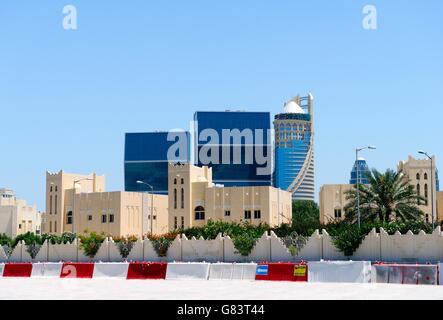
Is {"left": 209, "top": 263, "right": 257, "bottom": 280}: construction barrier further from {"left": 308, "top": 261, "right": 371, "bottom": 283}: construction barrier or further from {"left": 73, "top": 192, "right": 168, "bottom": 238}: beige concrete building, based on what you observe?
{"left": 73, "top": 192, "right": 168, "bottom": 238}: beige concrete building

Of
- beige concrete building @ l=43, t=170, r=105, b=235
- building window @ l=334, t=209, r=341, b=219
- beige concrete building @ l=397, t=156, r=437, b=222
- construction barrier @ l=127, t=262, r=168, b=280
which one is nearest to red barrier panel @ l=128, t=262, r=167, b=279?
construction barrier @ l=127, t=262, r=168, b=280

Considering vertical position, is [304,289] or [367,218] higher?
[367,218]

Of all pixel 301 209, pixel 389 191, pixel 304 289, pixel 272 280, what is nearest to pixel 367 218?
pixel 389 191

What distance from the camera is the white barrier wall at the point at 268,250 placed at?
47438 millimetres

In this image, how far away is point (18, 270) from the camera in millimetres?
50219

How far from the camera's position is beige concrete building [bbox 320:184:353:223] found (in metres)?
103

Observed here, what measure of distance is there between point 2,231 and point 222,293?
10885cm

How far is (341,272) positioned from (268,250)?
59.9 feet

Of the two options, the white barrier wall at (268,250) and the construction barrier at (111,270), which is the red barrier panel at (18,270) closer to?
the construction barrier at (111,270)

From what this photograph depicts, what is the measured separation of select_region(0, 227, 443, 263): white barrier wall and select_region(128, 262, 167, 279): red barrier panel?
44.3ft

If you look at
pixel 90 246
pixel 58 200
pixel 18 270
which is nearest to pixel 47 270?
pixel 18 270

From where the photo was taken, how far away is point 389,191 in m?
63.6

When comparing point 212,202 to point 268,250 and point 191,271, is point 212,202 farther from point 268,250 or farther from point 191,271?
point 191,271
